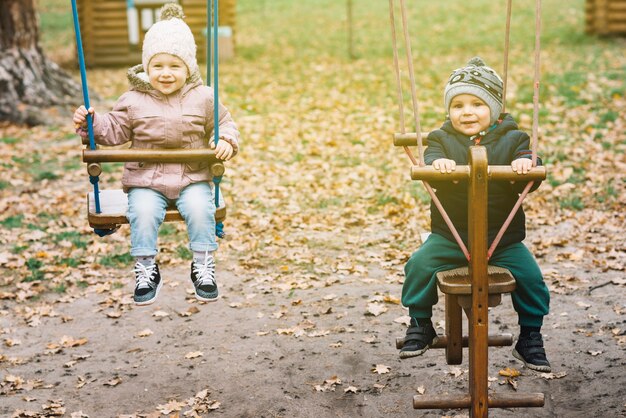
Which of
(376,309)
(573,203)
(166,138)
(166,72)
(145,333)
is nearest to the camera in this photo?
(166,72)

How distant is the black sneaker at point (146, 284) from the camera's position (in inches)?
193

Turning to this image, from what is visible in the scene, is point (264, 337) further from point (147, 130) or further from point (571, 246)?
point (571, 246)

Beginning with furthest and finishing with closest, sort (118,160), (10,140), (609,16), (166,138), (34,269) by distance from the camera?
(609,16)
(10,140)
(34,269)
(166,138)
(118,160)

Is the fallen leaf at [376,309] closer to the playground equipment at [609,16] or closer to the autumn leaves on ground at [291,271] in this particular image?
the autumn leaves on ground at [291,271]

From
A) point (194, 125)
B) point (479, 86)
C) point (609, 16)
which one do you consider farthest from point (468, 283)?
point (609, 16)

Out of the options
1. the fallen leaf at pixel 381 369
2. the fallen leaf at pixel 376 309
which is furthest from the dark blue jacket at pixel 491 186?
the fallen leaf at pixel 376 309

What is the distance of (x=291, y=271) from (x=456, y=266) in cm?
371

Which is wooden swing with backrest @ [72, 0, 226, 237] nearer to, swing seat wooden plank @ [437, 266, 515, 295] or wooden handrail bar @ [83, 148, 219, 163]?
wooden handrail bar @ [83, 148, 219, 163]

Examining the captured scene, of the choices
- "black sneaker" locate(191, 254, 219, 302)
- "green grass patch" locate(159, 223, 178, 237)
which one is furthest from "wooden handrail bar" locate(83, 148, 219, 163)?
"green grass patch" locate(159, 223, 178, 237)

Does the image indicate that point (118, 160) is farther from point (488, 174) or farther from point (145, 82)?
point (488, 174)

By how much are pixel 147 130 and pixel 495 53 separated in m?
15.3

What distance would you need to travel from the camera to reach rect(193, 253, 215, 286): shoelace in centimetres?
495

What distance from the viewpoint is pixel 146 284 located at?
194 inches

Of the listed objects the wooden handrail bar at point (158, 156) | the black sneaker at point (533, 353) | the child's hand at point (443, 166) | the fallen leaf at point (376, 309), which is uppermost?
the child's hand at point (443, 166)
